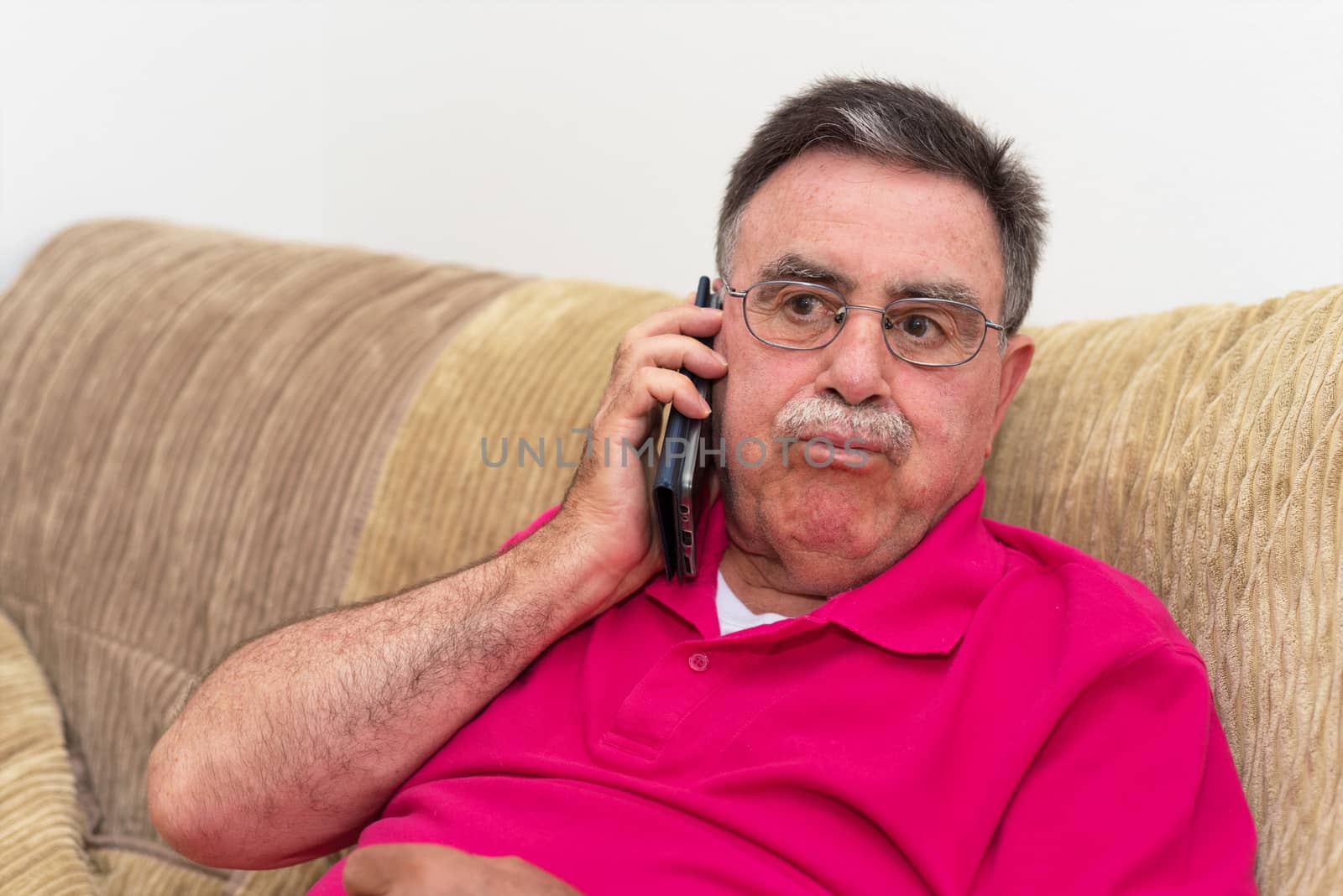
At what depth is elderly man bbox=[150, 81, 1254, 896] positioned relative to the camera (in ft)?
3.26

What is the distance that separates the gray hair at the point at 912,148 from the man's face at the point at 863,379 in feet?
0.06

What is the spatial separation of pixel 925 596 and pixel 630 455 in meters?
0.37

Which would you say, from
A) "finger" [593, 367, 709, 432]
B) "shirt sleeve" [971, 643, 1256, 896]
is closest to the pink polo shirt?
"shirt sleeve" [971, 643, 1256, 896]

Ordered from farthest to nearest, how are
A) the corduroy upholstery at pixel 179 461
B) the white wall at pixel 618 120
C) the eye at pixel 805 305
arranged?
the corduroy upholstery at pixel 179 461
the white wall at pixel 618 120
the eye at pixel 805 305

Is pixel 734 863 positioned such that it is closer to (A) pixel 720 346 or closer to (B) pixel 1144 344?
(A) pixel 720 346

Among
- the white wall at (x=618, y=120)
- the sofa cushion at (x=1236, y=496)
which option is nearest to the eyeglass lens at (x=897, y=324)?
the sofa cushion at (x=1236, y=496)

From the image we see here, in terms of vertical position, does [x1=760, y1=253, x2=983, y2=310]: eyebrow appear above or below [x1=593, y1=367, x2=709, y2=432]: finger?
above

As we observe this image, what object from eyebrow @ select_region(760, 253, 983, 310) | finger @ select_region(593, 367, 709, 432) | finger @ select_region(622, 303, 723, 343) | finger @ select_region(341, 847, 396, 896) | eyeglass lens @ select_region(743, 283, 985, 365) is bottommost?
finger @ select_region(341, 847, 396, 896)

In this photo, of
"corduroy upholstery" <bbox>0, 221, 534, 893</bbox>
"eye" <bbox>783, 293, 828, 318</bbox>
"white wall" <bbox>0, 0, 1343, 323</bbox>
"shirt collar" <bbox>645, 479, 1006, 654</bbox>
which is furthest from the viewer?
"corduroy upholstery" <bbox>0, 221, 534, 893</bbox>

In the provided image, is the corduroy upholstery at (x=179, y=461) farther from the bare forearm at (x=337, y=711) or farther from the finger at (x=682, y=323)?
the finger at (x=682, y=323)

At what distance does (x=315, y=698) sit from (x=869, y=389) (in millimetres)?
669

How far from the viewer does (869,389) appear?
1140mm

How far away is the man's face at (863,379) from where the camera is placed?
45.7 inches

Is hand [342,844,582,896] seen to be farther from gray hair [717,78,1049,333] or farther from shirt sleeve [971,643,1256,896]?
gray hair [717,78,1049,333]
